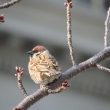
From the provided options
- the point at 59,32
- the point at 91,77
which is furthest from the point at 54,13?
the point at 91,77

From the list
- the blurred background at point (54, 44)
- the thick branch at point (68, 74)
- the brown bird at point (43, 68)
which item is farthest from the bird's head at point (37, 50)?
the blurred background at point (54, 44)

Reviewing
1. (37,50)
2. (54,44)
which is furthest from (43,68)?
(54,44)

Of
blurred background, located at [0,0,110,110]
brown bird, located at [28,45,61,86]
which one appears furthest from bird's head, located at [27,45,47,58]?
blurred background, located at [0,0,110,110]

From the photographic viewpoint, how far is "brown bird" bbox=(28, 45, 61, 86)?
3062 mm

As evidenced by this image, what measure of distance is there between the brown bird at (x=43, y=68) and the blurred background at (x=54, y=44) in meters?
6.03

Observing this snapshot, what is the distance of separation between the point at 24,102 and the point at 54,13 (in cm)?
785

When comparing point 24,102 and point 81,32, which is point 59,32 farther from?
point 24,102

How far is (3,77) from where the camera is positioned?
1002 centimetres

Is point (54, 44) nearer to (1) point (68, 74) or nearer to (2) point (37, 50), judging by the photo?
(2) point (37, 50)

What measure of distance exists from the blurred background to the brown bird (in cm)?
603

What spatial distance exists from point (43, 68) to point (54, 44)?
701 cm

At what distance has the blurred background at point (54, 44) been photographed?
32.8ft

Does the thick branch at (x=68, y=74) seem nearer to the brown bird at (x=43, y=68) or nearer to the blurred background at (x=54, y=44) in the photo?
the brown bird at (x=43, y=68)

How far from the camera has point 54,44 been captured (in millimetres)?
10352
